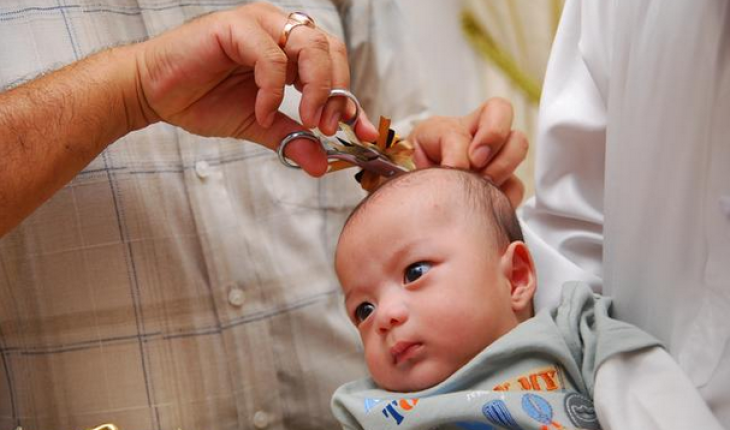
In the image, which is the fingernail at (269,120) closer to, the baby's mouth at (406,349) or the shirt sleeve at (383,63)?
the baby's mouth at (406,349)

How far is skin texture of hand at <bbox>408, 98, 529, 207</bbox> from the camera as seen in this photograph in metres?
1.07

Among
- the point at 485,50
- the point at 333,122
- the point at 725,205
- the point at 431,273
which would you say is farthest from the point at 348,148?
the point at 485,50

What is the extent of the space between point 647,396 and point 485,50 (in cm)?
130

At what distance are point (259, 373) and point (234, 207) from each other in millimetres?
242

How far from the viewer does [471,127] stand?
1.12 metres

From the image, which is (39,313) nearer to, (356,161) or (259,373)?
(259,373)

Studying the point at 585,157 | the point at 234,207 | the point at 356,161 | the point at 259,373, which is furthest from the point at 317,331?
the point at 585,157

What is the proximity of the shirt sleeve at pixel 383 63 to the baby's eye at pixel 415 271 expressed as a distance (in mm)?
544

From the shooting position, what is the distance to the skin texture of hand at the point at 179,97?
2.83 ft

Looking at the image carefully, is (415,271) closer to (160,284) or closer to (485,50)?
(160,284)

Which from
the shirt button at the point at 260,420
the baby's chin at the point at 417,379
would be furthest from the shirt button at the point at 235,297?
the baby's chin at the point at 417,379

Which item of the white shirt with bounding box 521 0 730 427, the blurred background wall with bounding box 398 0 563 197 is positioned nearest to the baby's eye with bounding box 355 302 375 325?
the white shirt with bounding box 521 0 730 427

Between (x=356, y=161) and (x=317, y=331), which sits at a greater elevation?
(x=356, y=161)

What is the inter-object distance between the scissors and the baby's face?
61 millimetres
